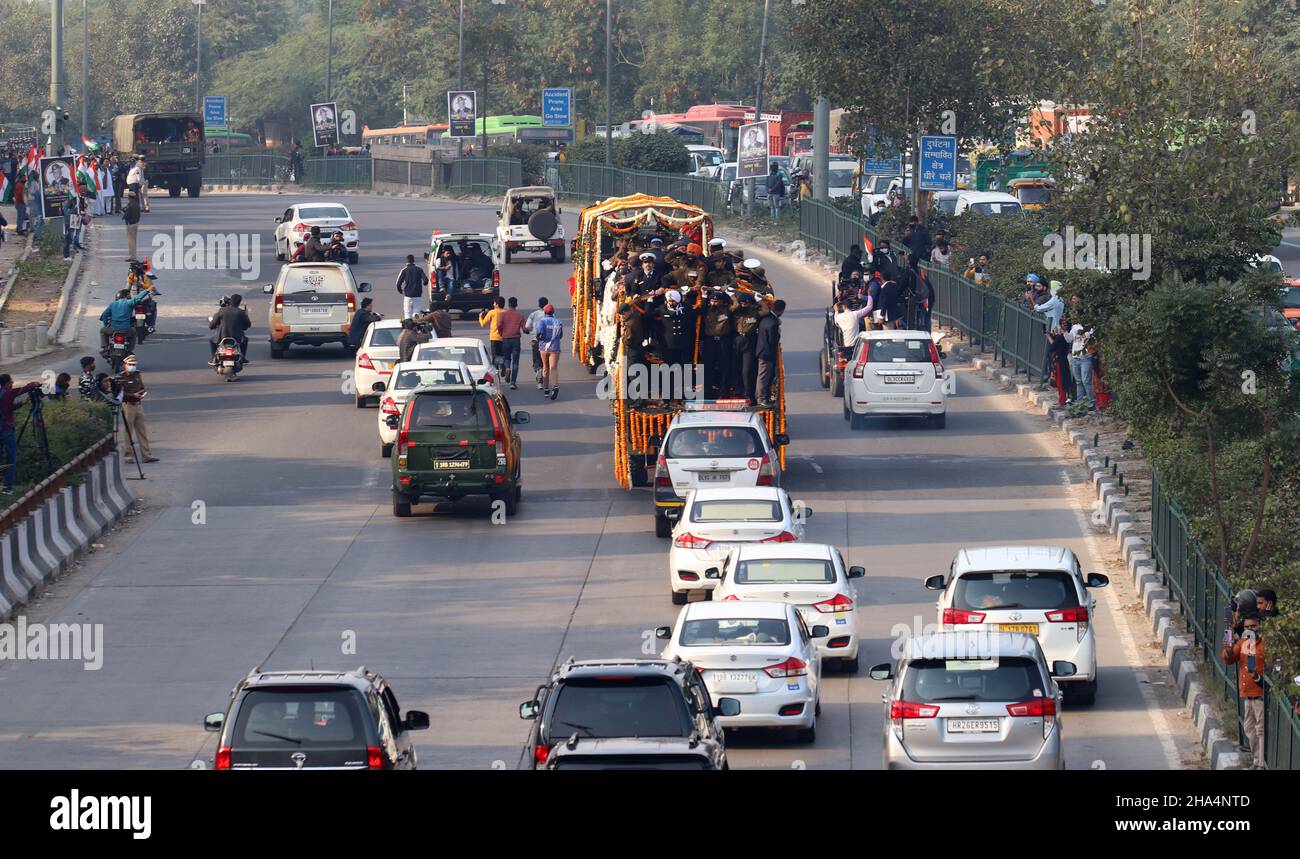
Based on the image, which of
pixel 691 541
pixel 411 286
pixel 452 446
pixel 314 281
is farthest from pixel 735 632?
pixel 411 286

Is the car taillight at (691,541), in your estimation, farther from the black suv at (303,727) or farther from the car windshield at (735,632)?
the black suv at (303,727)

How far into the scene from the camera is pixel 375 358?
36.4 metres

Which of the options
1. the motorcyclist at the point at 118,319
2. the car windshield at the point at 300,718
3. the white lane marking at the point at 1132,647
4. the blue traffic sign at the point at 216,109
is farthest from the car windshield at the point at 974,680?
the blue traffic sign at the point at 216,109

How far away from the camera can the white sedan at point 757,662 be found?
18172 mm

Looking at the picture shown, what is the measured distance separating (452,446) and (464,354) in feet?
23.7

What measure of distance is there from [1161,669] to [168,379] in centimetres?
2403

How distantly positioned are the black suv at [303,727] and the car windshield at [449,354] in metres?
20.0

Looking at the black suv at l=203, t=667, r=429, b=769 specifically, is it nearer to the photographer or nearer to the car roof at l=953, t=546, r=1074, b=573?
the car roof at l=953, t=546, r=1074, b=573

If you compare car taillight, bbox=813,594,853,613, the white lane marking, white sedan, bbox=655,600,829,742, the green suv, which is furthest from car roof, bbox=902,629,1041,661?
the green suv

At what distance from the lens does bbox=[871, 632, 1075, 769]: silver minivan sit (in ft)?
52.0

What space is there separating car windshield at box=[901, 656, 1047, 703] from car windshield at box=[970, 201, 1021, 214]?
129 feet

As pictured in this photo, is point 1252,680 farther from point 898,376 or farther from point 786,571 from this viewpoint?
point 898,376
